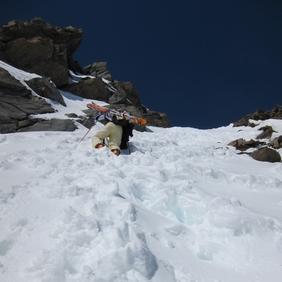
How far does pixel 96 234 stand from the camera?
17.0 ft

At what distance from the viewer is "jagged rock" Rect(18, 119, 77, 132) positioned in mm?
19559

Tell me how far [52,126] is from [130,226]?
50.2 feet

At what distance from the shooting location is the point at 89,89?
43.2 metres

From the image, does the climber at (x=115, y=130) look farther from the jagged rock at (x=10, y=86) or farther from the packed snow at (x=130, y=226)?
the jagged rock at (x=10, y=86)

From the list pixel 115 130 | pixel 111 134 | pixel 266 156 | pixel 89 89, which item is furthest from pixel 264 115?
pixel 111 134

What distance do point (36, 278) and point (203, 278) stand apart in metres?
1.99

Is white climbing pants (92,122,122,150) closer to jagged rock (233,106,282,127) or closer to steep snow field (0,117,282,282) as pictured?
steep snow field (0,117,282,282)

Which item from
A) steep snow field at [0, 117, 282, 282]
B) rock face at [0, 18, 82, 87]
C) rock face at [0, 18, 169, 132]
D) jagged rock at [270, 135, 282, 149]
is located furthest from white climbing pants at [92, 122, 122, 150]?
rock face at [0, 18, 82, 87]

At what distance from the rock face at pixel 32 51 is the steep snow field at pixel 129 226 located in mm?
33073

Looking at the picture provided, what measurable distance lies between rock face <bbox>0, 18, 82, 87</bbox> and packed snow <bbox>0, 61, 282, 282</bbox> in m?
33.0

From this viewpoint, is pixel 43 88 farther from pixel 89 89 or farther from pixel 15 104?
pixel 89 89

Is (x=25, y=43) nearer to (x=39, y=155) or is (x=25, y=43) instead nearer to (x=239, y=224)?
(x=39, y=155)

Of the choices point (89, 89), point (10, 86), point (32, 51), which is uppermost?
point (32, 51)

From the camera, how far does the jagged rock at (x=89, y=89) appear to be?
42.4m
